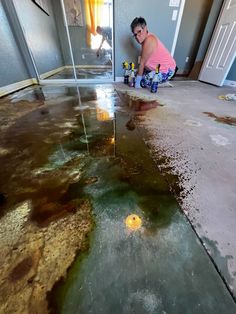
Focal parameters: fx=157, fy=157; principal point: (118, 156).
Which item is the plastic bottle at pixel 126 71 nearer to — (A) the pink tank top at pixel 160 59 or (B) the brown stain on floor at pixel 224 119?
(A) the pink tank top at pixel 160 59

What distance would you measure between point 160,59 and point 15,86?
2418 millimetres

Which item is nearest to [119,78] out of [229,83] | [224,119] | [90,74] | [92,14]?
[90,74]

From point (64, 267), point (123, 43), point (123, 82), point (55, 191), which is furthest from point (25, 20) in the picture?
point (64, 267)

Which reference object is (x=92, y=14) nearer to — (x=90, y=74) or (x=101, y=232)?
(x=90, y=74)

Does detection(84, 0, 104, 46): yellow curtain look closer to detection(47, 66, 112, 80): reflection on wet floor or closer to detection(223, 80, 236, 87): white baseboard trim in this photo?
detection(47, 66, 112, 80): reflection on wet floor

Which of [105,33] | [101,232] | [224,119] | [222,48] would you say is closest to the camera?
[101,232]

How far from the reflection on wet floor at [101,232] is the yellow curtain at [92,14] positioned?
10.5ft

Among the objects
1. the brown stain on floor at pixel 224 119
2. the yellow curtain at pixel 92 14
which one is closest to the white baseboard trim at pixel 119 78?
the yellow curtain at pixel 92 14

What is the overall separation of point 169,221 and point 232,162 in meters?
0.66

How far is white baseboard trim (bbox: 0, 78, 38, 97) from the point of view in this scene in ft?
7.63

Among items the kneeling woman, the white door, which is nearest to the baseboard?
the kneeling woman

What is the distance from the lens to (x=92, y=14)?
3283 mm

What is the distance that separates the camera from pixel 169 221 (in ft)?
2.22

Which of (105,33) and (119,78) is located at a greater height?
(105,33)
